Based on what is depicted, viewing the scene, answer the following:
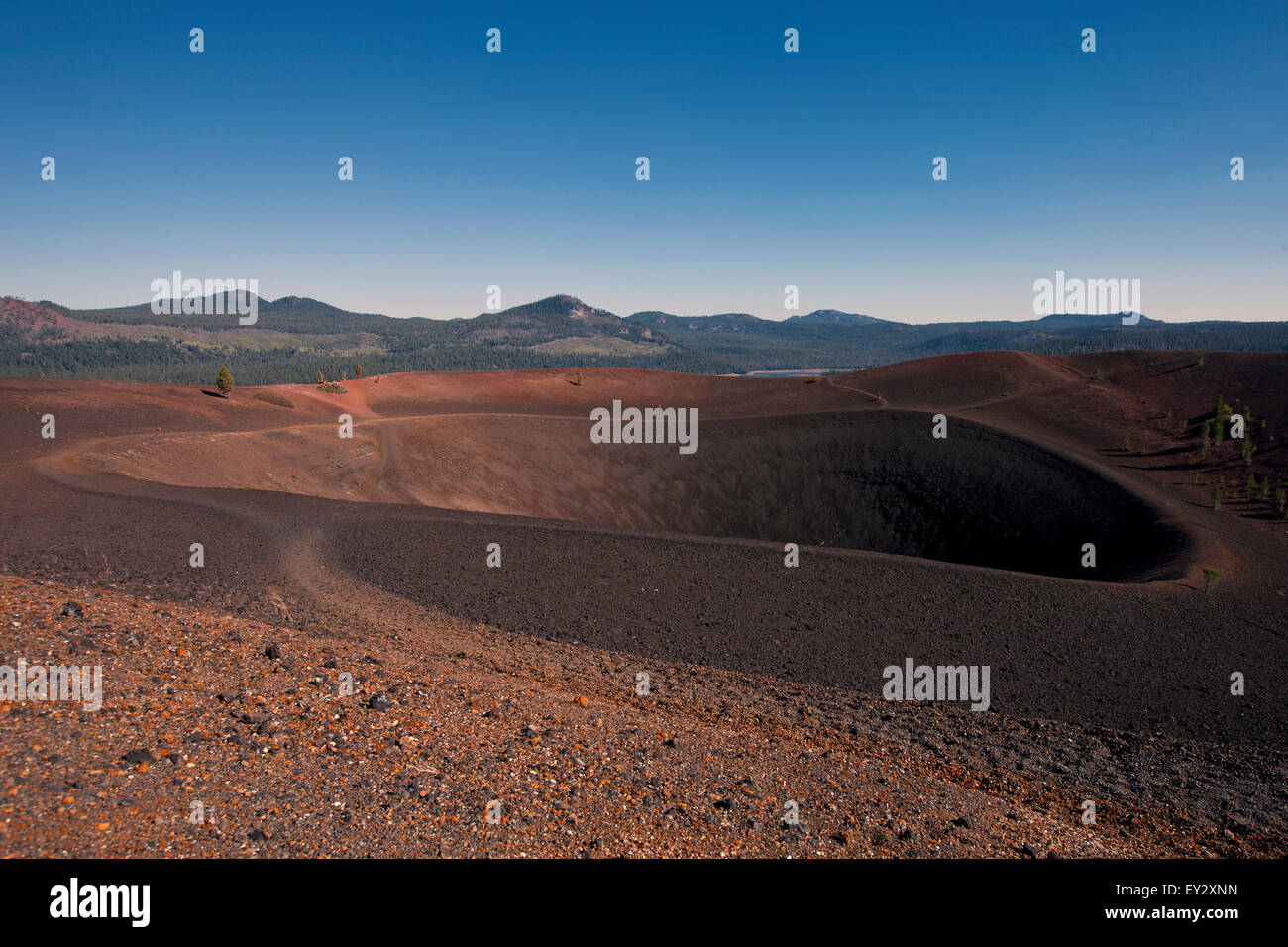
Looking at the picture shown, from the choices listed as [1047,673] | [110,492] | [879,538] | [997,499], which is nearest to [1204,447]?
[997,499]

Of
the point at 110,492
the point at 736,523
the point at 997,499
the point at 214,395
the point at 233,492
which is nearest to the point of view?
the point at 110,492

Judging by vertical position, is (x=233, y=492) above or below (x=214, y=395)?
below

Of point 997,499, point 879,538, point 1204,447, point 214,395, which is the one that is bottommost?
point 879,538

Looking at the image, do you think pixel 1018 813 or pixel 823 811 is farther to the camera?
pixel 1018 813

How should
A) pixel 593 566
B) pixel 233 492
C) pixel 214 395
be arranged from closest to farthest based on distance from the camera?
pixel 593 566
pixel 233 492
pixel 214 395

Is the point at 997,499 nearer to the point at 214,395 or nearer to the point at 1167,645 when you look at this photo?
the point at 1167,645
